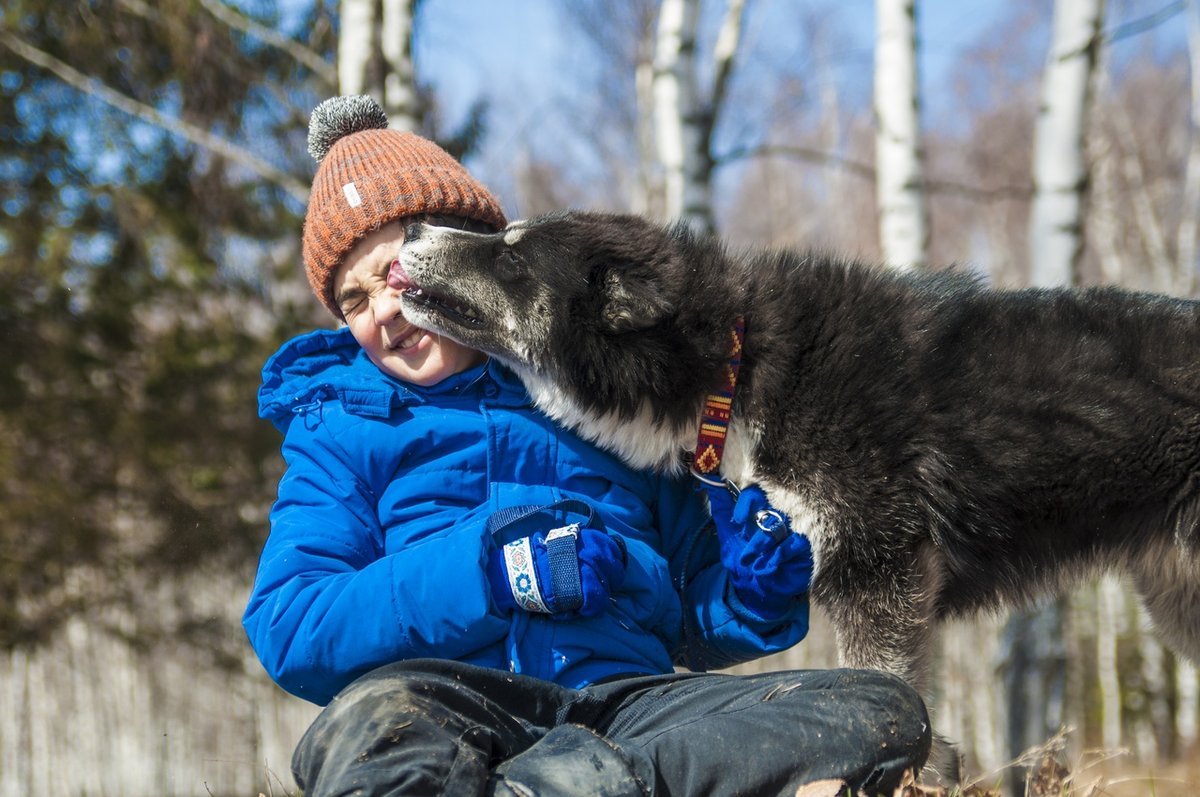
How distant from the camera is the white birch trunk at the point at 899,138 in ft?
20.5

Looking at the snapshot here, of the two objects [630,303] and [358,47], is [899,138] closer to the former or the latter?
[358,47]

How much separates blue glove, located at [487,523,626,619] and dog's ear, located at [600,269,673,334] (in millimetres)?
888

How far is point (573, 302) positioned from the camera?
334 centimetres

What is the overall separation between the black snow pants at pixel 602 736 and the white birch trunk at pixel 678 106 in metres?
5.60

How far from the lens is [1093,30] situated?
597 cm

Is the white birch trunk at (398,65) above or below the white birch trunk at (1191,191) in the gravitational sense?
below

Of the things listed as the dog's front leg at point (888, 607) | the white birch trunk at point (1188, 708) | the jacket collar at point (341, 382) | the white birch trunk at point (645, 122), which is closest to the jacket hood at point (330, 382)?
the jacket collar at point (341, 382)

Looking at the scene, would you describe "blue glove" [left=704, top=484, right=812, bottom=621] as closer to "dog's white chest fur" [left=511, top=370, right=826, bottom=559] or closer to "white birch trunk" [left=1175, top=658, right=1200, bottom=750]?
"dog's white chest fur" [left=511, top=370, right=826, bottom=559]

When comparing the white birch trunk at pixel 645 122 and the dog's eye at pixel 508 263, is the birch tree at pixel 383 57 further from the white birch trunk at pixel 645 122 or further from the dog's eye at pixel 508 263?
the white birch trunk at pixel 645 122

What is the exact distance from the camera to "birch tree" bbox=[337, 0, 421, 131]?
21.4 ft

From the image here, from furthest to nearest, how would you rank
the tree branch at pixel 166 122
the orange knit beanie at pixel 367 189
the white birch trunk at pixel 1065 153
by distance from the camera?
the tree branch at pixel 166 122 → the white birch trunk at pixel 1065 153 → the orange knit beanie at pixel 367 189

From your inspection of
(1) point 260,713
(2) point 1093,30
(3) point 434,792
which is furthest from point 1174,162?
(3) point 434,792

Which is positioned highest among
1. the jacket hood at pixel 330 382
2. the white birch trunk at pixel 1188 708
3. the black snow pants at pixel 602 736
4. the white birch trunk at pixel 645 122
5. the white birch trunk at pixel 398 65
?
the white birch trunk at pixel 645 122

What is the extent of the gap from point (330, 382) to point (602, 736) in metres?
1.30
